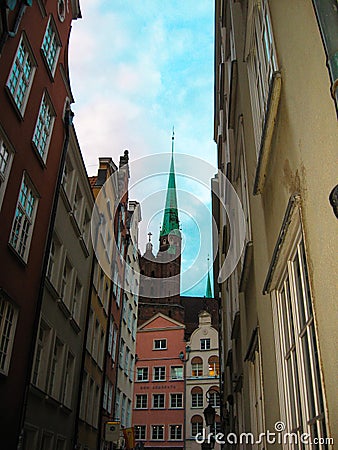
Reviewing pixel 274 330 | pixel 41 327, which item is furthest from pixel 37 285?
pixel 274 330

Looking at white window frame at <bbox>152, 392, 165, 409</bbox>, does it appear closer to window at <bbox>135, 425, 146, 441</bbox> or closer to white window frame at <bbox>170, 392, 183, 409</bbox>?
white window frame at <bbox>170, 392, 183, 409</bbox>

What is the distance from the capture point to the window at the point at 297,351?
3.61 m

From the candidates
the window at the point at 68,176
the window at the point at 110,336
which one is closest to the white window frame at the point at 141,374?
the window at the point at 110,336

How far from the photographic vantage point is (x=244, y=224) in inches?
339

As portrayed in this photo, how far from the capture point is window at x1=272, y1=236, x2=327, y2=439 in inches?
142

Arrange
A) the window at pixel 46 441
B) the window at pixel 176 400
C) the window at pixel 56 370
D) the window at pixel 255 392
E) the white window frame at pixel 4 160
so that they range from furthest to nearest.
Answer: the window at pixel 176 400 → the window at pixel 56 370 → the window at pixel 46 441 → the white window frame at pixel 4 160 → the window at pixel 255 392

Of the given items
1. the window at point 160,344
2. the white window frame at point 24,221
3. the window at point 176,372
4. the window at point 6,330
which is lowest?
the window at point 6,330

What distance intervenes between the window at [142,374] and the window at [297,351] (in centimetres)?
4419

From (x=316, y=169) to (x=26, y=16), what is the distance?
11.3m

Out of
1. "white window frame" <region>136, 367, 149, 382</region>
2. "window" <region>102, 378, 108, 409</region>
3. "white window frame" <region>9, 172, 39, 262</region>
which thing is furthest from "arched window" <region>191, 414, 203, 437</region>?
"white window frame" <region>9, 172, 39, 262</region>

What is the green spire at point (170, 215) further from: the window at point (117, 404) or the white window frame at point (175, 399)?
the window at point (117, 404)

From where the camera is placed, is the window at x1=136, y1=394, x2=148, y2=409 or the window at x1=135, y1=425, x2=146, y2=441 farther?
the window at x1=136, y1=394, x2=148, y2=409

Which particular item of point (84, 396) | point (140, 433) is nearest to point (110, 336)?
point (84, 396)

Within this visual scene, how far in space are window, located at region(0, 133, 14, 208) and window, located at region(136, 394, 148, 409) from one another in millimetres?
38665
